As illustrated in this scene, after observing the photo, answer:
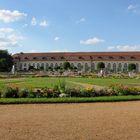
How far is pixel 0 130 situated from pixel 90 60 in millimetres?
101850

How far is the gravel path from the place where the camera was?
699 centimetres

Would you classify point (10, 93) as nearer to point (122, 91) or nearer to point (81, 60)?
point (122, 91)

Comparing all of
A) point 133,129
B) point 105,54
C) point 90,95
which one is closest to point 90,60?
point 105,54

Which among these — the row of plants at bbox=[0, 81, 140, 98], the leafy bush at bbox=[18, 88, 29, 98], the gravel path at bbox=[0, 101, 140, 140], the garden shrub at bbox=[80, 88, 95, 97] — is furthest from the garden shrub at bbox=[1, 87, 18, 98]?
the gravel path at bbox=[0, 101, 140, 140]

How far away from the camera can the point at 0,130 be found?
7.39 m

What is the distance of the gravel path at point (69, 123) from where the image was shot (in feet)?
22.9

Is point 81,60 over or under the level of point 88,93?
over

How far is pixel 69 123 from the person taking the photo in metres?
8.25

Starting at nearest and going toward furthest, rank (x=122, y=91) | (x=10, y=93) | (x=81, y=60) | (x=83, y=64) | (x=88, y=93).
Answer: 1. (x=10, y=93)
2. (x=88, y=93)
3. (x=122, y=91)
4. (x=83, y=64)
5. (x=81, y=60)

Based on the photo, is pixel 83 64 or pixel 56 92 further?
pixel 83 64

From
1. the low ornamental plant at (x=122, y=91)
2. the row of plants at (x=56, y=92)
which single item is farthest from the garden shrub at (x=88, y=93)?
the low ornamental plant at (x=122, y=91)

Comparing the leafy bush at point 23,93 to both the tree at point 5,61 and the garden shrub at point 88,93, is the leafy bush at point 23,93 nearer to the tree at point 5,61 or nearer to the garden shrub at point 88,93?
the garden shrub at point 88,93

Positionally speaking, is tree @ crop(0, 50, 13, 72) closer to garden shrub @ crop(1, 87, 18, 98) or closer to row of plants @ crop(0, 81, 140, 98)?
row of plants @ crop(0, 81, 140, 98)

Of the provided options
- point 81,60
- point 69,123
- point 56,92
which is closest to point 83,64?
point 81,60
